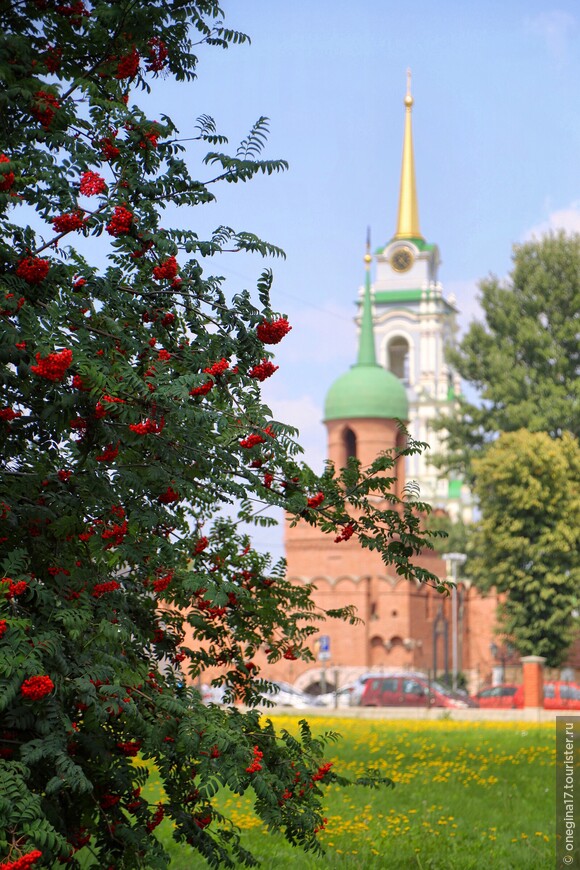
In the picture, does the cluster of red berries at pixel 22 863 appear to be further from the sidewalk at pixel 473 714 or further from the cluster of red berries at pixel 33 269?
the sidewalk at pixel 473 714

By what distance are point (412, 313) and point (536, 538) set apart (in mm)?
86305

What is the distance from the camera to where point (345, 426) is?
65438mm

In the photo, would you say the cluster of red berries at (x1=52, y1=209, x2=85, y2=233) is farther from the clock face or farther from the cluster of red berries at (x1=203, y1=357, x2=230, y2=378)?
the clock face

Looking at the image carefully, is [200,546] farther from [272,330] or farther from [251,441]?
[272,330]

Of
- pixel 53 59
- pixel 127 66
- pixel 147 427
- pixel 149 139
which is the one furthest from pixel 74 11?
pixel 147 427

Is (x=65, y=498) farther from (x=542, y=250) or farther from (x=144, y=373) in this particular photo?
(x=542, y=250)

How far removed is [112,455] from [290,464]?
3.55 ft

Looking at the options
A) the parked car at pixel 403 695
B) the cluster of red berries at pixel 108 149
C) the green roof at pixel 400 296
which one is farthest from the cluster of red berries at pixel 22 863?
the green roof at pixel 400 296

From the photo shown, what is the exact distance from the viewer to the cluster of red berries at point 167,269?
603 cm

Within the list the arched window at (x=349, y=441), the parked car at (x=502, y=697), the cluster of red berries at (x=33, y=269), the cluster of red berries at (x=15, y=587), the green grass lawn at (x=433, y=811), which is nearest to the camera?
the cluster of red berries at (x=15, y=587)

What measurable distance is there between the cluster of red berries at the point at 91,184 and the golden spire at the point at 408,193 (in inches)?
4448

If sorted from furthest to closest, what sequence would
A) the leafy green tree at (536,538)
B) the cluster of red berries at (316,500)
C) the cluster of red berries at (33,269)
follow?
the leafy green tree at (536,538) → the cluster of red berries at (316,500) → the cluster of red berries at (33,269)

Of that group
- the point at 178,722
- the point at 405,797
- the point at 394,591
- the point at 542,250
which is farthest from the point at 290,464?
the point at 394,591

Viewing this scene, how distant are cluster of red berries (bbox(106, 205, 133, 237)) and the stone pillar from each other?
82.3 ft
